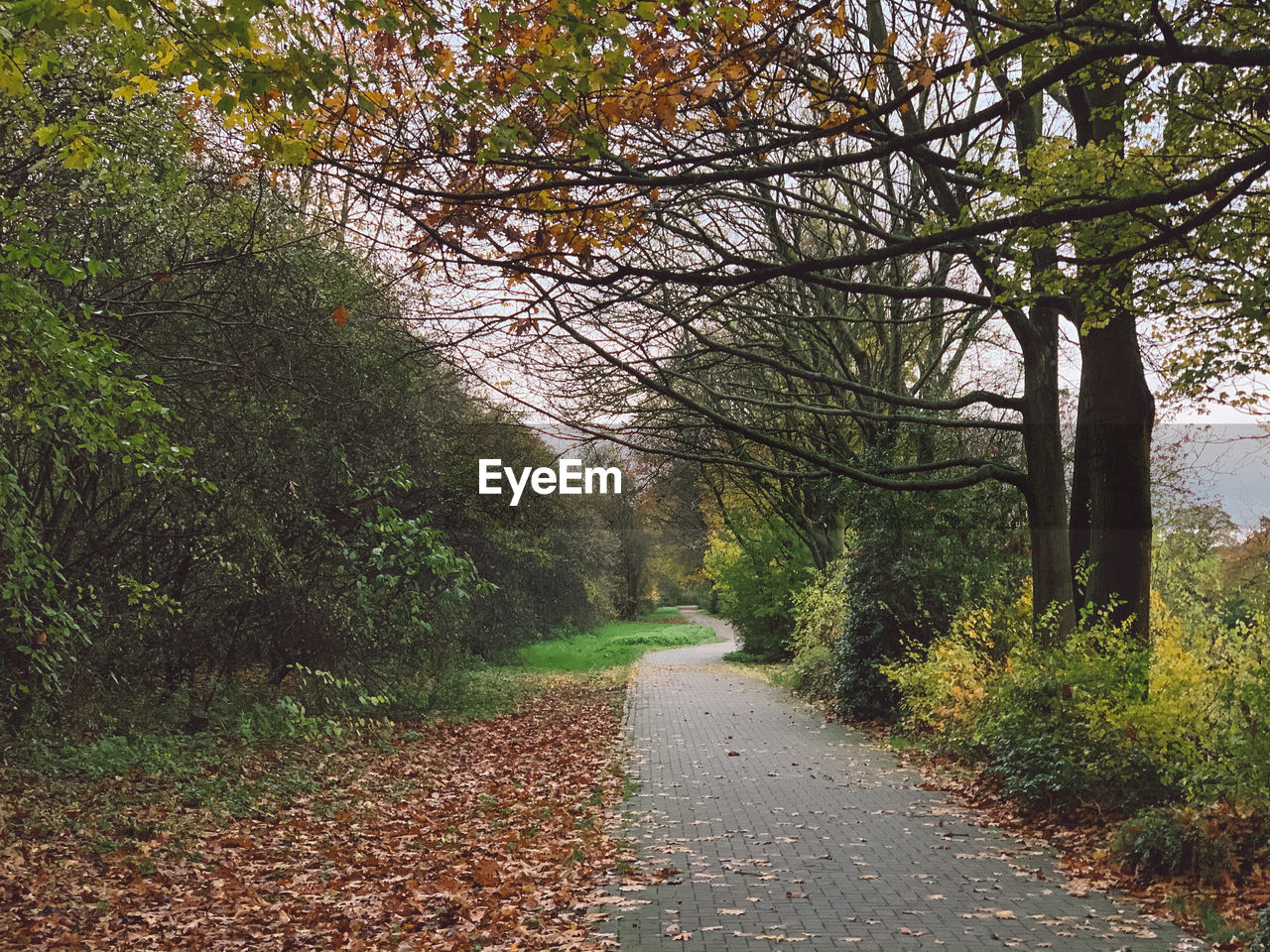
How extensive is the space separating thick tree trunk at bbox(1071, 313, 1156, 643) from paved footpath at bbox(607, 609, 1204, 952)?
9.88 feet

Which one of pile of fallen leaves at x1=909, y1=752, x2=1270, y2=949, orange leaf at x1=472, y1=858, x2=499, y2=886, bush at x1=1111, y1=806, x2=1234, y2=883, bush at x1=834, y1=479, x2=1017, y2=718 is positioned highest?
bush at x1=834, y1=479, x2=1017, y2=718

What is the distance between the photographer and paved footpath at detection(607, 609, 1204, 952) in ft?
19.7

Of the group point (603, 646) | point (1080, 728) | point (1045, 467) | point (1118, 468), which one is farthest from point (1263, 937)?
point (603, 646)

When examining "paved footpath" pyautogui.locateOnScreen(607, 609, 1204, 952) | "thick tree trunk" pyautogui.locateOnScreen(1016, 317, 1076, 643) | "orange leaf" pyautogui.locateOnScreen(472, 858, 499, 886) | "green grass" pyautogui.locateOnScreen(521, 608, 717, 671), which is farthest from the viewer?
"green grass" pyautogui.locateOnScreen(521, 608, 717, 671)

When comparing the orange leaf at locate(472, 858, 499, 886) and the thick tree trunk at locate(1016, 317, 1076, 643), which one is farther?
the thick tree trunk at locate(1016, 317, 1076, 643)

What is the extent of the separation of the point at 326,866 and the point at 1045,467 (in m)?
10.0

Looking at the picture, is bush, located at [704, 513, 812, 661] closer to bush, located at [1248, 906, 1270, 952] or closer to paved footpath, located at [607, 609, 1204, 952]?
paved footpath, located at [607, 609, 1204, 952]

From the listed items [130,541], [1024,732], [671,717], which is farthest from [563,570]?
[1024,732]

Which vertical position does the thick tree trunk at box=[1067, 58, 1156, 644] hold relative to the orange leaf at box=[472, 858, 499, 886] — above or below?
above

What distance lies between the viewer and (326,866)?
797 centimetres

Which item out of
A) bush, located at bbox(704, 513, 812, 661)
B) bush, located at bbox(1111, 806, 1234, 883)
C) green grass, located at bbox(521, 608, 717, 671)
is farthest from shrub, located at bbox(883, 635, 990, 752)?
green grass, located at bbox(521, 608, 717, 671)

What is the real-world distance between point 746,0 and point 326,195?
10.6ft

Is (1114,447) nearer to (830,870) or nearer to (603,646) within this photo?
(830,870)

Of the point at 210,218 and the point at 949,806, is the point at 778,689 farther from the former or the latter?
the point at 210,218
